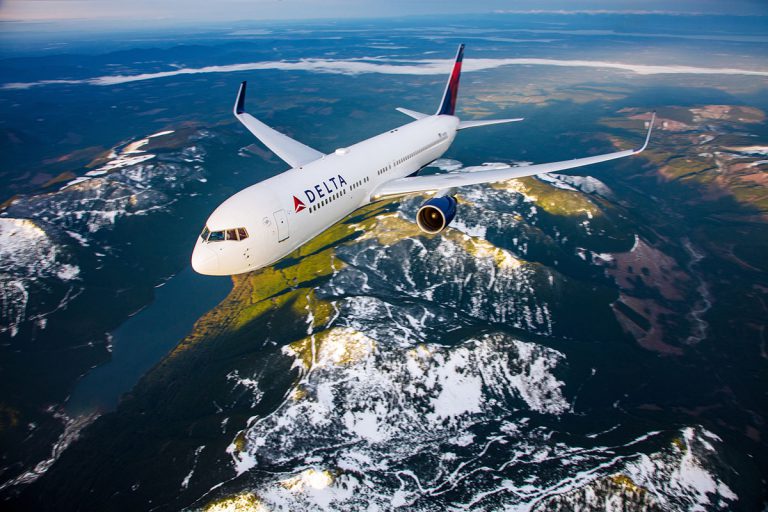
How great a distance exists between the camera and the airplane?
29.9 m

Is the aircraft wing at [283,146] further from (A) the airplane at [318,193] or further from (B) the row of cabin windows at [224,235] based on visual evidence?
(B) the row of cabin windows at [224,235]

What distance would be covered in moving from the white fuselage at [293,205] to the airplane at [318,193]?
8cm

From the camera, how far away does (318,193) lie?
119 feet

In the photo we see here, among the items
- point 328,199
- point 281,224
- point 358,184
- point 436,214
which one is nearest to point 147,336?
point 358,184

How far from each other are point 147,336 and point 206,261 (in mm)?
127906

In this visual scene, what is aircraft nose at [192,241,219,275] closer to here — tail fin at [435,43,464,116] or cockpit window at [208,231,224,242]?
cockpit window at [208,231,224,242]

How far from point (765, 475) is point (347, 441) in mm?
95347

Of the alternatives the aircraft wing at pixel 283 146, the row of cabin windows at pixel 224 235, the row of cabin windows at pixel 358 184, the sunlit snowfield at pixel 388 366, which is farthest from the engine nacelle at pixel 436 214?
the sunlit snowfield at pixel 388 366

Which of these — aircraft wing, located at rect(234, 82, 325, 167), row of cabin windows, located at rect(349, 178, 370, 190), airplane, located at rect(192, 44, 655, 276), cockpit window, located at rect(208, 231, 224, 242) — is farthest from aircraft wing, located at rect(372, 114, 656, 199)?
cockpit window, located at rect(208, 231, 224, 242)

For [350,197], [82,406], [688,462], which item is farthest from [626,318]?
[82,406]

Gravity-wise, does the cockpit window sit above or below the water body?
above

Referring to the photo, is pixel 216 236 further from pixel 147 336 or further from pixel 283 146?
pixel 147 336

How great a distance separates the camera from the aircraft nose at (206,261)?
28719 mm

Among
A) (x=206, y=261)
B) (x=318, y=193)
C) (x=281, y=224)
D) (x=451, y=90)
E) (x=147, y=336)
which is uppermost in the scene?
(x=451, y=90)
